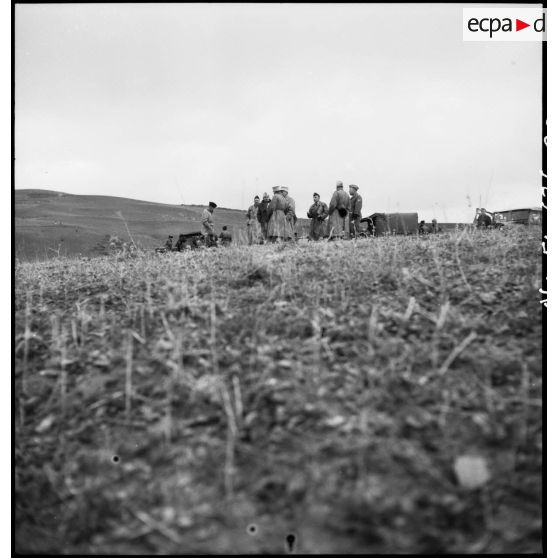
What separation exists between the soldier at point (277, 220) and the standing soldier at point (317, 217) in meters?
1.48

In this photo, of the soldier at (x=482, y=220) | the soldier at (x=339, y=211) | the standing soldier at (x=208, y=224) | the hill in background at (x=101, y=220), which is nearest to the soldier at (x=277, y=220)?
the soldier at (x=339, y=211)

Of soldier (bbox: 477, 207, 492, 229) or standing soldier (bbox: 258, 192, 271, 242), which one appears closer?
soldier (bbox: 477, 207, 492, 229)

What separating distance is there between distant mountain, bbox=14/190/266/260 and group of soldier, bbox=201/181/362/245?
55.2 ft

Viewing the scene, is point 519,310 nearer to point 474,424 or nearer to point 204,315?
point 474,424

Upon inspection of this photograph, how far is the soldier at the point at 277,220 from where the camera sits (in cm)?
1379

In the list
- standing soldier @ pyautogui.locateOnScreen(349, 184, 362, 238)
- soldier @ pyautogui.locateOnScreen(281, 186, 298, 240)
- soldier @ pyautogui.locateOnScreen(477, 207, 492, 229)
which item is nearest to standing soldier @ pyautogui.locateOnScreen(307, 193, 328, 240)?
soldier @ pyautogui.locateOnScreen(281, 186, 298, 240)

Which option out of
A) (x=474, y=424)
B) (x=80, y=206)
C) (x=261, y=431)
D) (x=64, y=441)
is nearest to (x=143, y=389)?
(x=64, y=441)

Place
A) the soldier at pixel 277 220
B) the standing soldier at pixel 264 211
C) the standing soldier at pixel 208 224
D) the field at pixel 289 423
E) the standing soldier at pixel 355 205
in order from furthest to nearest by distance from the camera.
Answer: the standing soldier at pixel 264 211, the standing soldier at pixel 208 224, the standing soldier at pixel 355 205, the soldier at pixel 277 220, the field at pixel 289 423

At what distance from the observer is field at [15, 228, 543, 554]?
2.21m

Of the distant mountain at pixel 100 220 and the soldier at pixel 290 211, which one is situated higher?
the distant mountain at pixel 100 220

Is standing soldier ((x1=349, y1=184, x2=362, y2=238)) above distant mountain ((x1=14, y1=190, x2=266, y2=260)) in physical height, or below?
below

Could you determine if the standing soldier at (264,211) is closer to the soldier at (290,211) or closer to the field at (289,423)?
the soldier at (290,211)

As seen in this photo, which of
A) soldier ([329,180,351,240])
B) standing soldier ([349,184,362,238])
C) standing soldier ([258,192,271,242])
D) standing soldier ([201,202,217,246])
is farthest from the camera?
standing soldier ([258,192,271,242])

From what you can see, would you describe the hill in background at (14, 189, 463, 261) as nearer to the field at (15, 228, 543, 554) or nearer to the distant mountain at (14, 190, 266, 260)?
the distant mountain at (14, 190, 266, 260)
